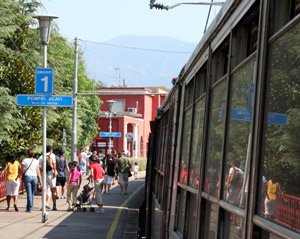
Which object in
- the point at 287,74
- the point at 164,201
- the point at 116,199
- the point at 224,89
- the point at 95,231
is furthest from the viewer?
the point at 116,199

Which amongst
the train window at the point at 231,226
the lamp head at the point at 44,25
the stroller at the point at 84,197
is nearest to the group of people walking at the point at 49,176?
the stroller at the point at 84,197

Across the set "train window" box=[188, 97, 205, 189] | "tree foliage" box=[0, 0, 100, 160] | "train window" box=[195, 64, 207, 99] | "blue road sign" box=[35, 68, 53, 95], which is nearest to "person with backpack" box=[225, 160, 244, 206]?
"train window" box=[188, 97, 205, 189]

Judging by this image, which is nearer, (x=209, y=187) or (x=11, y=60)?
(x=209, y=187)

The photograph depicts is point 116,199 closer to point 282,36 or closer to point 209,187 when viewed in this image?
point 209,187

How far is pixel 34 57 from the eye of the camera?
2983cm

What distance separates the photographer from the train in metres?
2.77

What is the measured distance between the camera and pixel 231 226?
3.70 m

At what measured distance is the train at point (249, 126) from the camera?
2768 mm

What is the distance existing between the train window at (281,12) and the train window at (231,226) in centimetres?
84

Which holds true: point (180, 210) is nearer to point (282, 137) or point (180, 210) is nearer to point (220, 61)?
point (220, 61)

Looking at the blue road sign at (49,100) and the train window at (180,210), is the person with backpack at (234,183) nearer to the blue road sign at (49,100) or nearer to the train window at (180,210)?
the train window at (180,210)

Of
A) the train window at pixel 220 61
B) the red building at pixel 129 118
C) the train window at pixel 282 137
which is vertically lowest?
the red building at pixel 129 118

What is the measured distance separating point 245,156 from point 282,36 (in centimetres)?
71

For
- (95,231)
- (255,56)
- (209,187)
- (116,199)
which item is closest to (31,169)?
(95,231)
